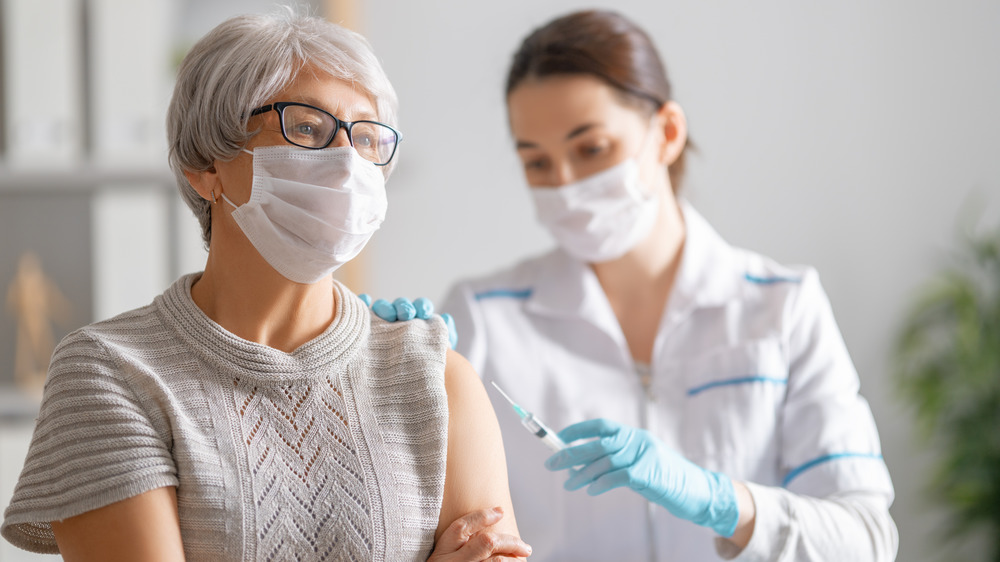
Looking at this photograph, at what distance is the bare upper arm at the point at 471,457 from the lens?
42.6 inches

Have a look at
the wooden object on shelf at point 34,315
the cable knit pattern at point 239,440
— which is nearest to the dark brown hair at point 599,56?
the cable knit pattern at point 239,440

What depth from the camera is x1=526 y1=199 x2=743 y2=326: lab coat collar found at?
1638mm

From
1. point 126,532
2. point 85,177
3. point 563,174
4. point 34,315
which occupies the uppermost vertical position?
point 563,174

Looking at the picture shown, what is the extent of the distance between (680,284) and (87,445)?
1073mm

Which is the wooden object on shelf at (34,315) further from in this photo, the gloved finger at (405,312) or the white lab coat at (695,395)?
the gloved finger at (405,312)

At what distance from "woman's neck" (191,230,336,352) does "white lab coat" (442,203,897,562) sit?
60 cm

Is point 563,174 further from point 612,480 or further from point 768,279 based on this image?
point 612,480

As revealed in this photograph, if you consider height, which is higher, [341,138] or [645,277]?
[341,138]

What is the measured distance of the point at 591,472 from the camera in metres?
1.31

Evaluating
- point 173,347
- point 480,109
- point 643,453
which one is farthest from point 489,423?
point 480,109

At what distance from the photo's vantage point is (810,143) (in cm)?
260

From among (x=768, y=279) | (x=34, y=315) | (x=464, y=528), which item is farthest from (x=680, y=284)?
(x=34, y=315)

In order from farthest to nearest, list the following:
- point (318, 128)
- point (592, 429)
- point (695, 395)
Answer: point (695, 395), point (592, 429), point (318, 128)

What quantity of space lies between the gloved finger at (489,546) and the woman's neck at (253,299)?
1.05 feet
